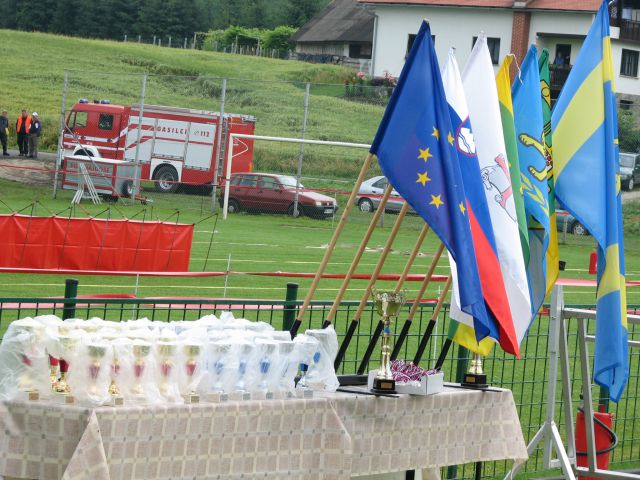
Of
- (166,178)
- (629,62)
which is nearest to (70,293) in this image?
(166,178)

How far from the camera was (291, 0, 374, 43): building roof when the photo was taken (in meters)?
83.9

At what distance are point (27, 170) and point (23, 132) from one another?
11.1ft

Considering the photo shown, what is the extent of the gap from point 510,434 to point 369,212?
31.5 m

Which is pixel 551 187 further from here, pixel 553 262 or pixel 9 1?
pixel 9 1

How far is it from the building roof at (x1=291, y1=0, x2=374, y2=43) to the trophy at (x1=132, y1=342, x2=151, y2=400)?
76.0 m

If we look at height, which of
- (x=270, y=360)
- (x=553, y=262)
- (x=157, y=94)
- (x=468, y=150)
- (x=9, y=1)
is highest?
(x=9, y=1)

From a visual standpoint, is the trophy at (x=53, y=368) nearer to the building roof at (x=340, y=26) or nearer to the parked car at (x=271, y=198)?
the parked car at (x=271, y=198)

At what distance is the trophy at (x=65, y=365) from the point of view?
267 inches

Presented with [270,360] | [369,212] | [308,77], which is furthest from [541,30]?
[270,360]

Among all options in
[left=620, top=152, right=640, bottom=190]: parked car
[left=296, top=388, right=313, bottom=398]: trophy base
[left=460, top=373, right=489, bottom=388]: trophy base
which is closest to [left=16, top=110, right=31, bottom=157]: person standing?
[left=620, top=152, right=640, bottom=190]: parked car

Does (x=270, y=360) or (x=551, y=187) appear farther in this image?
(x=551, y=187)

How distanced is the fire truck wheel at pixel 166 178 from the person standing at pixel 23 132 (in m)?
4.94

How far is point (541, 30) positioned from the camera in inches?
2402

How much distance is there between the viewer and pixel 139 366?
→ 7.00 m
